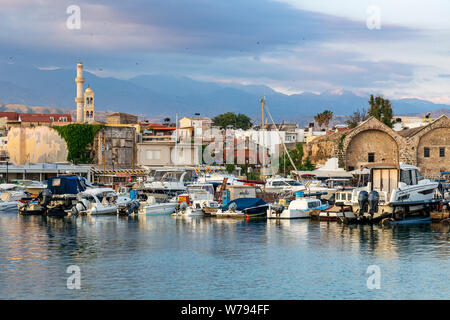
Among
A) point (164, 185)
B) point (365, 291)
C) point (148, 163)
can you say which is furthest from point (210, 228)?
point (148, 163)

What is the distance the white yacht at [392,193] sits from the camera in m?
41.9

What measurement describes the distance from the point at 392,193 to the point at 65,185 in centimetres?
2950

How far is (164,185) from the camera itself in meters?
58.6

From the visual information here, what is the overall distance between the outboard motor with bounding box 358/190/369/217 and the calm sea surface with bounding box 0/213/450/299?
1.18 metres

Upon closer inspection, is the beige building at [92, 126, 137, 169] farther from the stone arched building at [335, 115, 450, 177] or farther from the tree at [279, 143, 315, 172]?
the stone arched building at [335, 115, 450, 177]

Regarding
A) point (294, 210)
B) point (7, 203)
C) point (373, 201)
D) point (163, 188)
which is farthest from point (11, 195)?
point (373, 201)

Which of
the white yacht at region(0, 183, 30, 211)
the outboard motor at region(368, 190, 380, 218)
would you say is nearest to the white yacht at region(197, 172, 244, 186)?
the white yacht at region(0, 183, 30, 211)

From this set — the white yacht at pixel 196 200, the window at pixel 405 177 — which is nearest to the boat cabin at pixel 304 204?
the white yacht at pixel 196 200

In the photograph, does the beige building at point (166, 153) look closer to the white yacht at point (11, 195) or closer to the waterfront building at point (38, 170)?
the waterfront building at point (38, 170)

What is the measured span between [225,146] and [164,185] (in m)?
33.1

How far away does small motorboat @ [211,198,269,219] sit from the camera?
163 ft

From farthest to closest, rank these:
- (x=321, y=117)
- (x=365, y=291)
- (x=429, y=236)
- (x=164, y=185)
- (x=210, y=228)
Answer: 1. (x=321, y=117)
2. (x=164, y=185)
3. (x=210, y=228)
4. (x=429, y=236)
5. (x=365, y=291)

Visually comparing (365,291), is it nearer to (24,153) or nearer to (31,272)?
(31,272)
